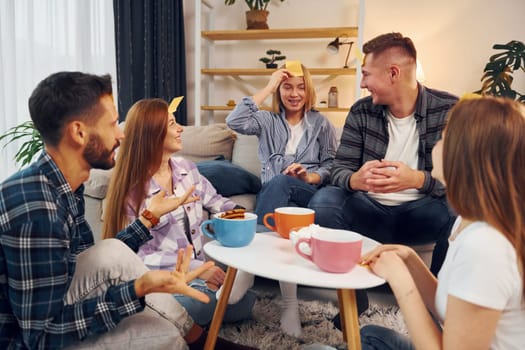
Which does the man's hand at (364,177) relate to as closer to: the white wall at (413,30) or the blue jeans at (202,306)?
the blue jeans at (202,306)

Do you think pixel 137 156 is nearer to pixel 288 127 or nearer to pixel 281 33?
pixel 288 127

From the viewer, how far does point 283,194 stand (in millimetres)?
1643

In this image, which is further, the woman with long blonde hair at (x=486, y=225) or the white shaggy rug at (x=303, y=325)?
the white shaggy rug at (x=303, y=325)

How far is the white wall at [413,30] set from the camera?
10.8ft

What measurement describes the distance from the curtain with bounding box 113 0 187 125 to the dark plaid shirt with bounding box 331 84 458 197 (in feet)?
6.37

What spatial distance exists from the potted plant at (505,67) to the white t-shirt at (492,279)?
2747 mm

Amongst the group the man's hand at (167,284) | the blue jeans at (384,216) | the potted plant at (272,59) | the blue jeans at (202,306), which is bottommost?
the blue jeans at (202,306)

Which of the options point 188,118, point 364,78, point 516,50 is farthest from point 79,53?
point 516,50

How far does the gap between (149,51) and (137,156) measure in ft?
6.96

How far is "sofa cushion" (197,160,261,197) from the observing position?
2.04 meters

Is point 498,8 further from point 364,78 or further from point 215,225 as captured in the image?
point 215,225

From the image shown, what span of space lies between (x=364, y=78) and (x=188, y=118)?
241cm

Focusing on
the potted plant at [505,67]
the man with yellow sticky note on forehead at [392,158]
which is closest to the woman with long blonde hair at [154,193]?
the man with yellow sticky note on forehead at [392,158]

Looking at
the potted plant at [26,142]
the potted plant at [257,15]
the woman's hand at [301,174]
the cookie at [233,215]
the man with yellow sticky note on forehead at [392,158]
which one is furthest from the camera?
the potted plant at [257,15]
